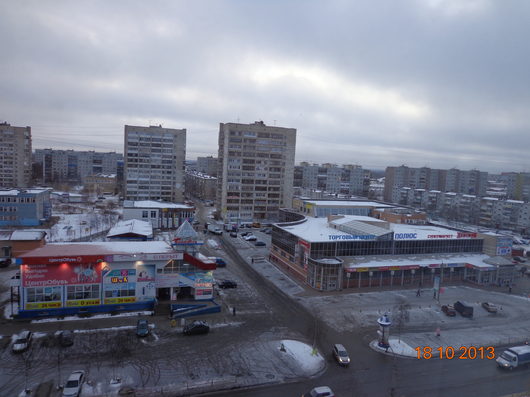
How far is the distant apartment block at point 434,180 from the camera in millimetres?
95062

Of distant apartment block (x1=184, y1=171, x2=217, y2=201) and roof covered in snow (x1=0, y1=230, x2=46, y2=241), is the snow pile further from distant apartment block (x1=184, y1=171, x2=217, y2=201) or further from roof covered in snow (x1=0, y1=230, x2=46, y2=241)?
distant apartment block (x1=184, y1=171, x2=217, y2=201)

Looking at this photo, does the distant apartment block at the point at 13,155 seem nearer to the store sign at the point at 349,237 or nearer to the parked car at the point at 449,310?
the store sign at the point at 349,237

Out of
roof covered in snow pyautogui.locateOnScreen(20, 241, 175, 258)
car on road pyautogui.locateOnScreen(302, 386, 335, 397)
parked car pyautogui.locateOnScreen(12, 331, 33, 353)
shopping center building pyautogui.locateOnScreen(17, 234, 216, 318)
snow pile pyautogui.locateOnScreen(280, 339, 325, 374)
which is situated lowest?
snow pile pyautogui.locateOnScreen(280, 339, 325, 374)

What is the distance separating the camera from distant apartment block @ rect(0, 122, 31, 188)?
2753 inches

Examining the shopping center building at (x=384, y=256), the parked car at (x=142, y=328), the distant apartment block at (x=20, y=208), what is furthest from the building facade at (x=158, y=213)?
the parked car at (x=142, y=328)

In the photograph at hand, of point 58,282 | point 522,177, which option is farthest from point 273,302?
point 522,177

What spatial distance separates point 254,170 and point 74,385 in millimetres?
45244

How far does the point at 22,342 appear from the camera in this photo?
15875 millimetres

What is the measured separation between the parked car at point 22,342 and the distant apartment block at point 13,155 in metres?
65.4

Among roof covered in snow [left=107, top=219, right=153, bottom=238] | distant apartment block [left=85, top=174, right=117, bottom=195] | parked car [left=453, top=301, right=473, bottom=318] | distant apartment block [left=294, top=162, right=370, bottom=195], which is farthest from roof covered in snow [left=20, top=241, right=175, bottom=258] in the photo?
distant apartment block [left=294, top=162, right=370, bottom=195]

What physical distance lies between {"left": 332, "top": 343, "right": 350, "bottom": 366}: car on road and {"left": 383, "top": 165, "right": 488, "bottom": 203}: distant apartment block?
78.3 meters

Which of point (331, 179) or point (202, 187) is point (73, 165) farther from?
point (331, 179)

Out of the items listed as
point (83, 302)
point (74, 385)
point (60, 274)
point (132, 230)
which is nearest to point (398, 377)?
point (74, 385)
